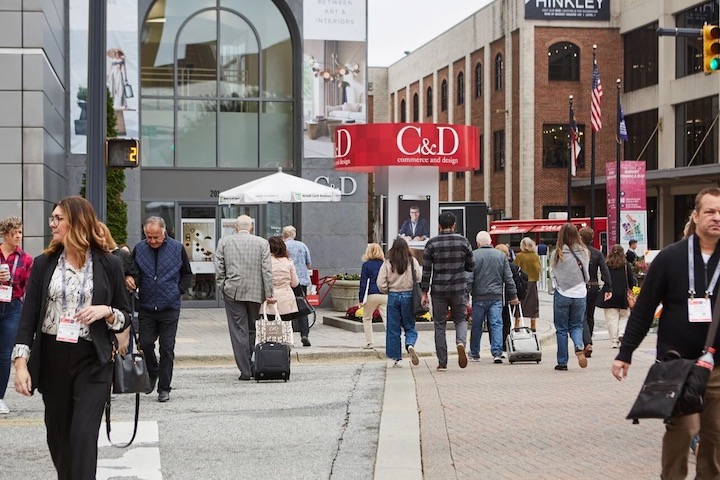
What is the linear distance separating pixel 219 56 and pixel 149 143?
102 inches

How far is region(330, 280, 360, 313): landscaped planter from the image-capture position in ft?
80.4

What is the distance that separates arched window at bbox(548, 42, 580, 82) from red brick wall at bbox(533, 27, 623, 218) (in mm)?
224

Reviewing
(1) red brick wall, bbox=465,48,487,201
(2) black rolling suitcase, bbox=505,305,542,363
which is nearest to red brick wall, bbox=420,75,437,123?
(1) red brick wall, bbox=465,48,487,201

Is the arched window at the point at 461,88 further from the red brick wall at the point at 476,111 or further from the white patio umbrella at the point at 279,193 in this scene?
the white patio umbrella at the point at 279,193

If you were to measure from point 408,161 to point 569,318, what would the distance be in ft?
28.3

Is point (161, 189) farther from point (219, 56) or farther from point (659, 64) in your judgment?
point (659, 64)

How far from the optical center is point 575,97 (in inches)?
2251

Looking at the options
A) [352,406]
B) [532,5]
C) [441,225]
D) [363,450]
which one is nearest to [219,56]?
[441,225]

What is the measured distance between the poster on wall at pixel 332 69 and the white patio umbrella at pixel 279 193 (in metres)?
5.47

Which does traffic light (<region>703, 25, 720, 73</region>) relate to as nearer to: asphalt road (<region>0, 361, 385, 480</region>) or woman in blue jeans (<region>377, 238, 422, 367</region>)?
woman in blue jeans (<region>377, 238, 422, 367</region>)

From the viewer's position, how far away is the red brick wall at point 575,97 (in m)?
56.8

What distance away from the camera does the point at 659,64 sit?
5447 cm

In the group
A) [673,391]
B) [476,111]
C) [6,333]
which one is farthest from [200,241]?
[476,111]

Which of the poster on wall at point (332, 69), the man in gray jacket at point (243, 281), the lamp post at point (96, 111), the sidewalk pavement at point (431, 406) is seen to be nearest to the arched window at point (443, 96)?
the poster on wall at point (332, 69)
